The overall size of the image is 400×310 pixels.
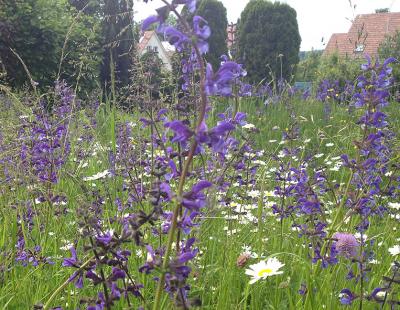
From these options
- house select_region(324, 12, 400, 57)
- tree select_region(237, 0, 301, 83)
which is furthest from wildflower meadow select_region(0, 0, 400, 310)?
tree select_region(237, 0, 301, 83)

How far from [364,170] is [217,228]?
131 cm

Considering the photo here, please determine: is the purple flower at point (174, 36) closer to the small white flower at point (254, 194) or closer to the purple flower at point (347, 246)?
the purple flower at point (347, 246)

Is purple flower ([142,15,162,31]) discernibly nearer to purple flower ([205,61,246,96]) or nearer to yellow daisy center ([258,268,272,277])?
purple flower ([205,61,246,96])

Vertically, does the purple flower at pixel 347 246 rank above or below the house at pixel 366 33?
below

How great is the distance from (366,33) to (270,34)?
30.8ft

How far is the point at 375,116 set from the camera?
223 centimetres

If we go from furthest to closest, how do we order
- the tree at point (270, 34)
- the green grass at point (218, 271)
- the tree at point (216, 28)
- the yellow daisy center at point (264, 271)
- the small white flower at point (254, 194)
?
the tree at point (216, 28), the tree at point (270, 34), the small white flower at point (254, 194), the green grass at point (218, 271), the yellow daisy center at point (264, 271)

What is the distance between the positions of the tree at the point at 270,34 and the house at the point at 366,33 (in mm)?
1286

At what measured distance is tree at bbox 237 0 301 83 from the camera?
13297 mm

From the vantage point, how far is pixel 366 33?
4.24m

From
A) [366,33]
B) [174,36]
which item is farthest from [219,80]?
[366,33]

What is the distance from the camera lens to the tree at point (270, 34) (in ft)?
43.6

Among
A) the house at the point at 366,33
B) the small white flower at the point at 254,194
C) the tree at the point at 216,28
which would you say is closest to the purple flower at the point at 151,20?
the house at the point at 366,33

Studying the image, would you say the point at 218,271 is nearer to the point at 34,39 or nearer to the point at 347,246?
the point at 347,246
